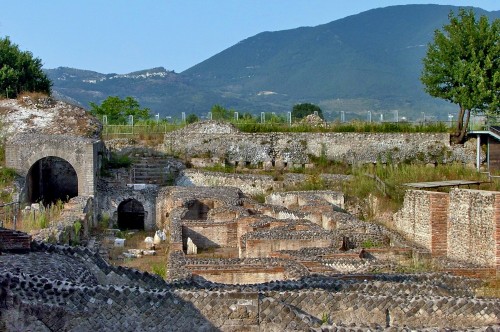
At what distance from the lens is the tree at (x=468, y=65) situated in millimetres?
31688

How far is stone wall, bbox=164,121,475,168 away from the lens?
112ft

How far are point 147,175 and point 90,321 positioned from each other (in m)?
22.8

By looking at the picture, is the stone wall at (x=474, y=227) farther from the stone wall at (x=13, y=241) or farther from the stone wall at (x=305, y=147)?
the stone wall at (x=305, y=147)

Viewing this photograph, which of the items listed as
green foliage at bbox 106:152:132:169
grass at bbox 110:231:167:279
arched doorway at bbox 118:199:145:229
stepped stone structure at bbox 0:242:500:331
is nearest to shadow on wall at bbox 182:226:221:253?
grass at bbox 110:231:167:279

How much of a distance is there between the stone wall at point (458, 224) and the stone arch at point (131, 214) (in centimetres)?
1182

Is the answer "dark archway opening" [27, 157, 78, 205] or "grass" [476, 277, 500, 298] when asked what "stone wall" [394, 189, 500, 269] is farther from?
"dark archway opening" [27, 157, 78, 205]

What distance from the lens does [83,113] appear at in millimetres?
31234

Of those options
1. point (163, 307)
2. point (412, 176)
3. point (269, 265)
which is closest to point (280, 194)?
point (412, 176)

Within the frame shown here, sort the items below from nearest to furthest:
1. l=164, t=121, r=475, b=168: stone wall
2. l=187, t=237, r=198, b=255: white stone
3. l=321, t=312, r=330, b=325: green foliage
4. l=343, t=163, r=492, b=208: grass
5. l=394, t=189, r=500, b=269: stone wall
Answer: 1. l=321, t=312, r=330, b=325: green foliage
2. l=394, t=189, r=500, b=269: stone wall
3. l=187, t=237, r=198, b=255: white stone
4. l=343, t=163, r=492, b=208: grass
5. l=164, t=121, r=475, b=168: stone wall

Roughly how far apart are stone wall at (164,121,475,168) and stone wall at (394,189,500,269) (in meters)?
15.0

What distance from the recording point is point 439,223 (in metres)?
17.5

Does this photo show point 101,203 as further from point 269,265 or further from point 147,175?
point 269,265

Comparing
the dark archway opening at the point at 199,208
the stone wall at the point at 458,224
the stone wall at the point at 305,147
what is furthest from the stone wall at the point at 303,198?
the stone wall at the point at 305,147

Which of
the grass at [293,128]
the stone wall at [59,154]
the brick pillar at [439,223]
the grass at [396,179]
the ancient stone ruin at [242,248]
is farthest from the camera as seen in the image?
the grass at [293,128]
